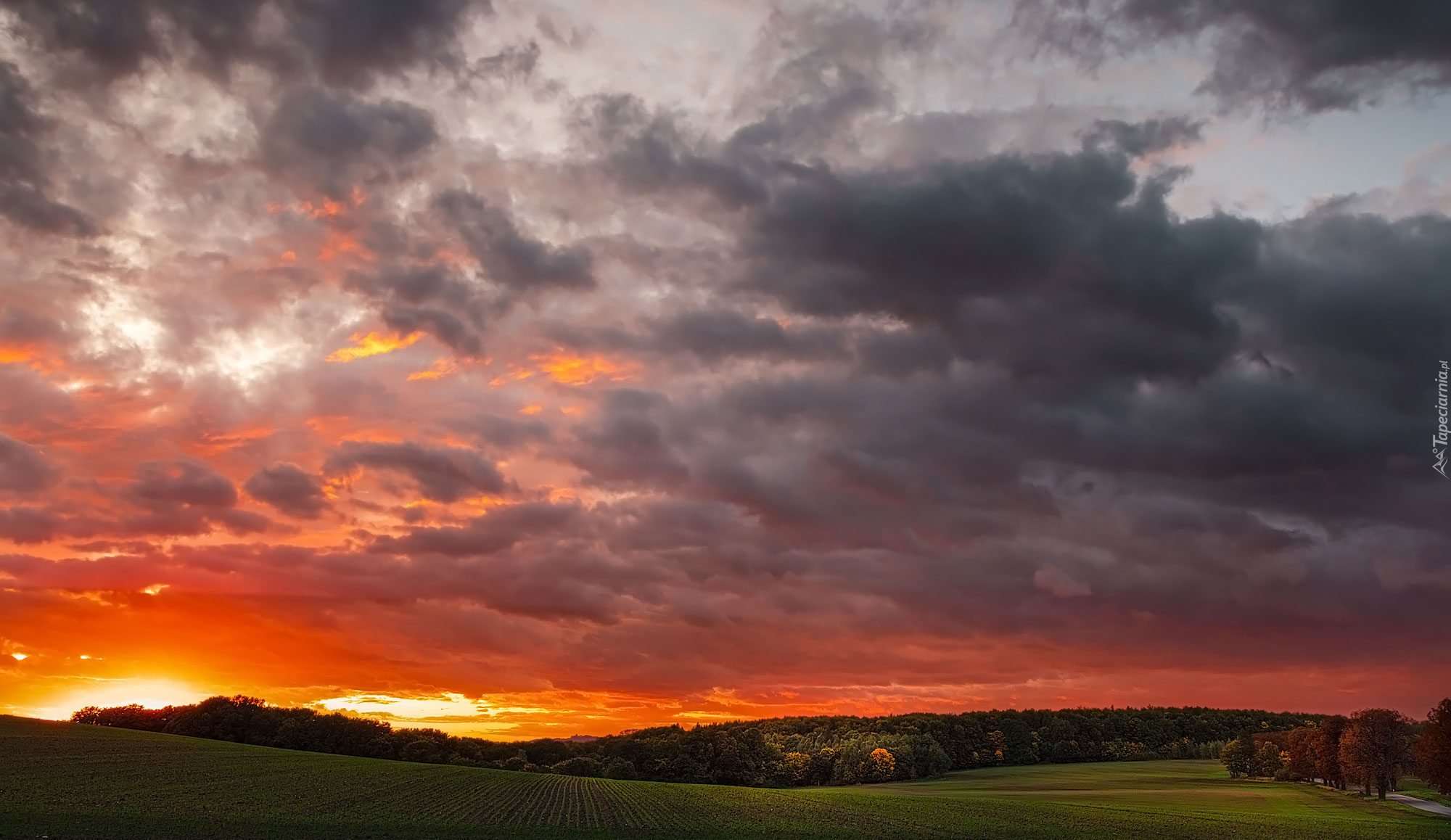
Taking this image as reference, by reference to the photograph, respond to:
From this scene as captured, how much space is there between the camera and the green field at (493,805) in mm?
72500

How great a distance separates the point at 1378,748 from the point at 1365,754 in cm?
178

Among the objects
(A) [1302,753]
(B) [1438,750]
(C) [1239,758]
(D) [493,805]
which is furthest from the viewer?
(C) [1239,758]

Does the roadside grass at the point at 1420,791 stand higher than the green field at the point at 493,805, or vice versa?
the green field at the point at 493,805

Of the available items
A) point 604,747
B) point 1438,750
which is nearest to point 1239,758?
point 1438,750

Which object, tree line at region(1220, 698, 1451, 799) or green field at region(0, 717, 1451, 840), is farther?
tree line at region(1220, 698, 1451, 799)

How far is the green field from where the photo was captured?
Result: 238ft

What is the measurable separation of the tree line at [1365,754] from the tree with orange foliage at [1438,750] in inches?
2.9

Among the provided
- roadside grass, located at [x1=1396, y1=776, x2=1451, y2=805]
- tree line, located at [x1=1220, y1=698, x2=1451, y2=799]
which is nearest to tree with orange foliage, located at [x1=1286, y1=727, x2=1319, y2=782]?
tree line, located at [x1=1220, y1=698, x2=1451, y2=799]

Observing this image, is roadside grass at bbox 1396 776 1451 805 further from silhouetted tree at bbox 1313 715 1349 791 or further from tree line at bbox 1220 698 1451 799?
silhouetted tree at bbox 1313 715 1349 791

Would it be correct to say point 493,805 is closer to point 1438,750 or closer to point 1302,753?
point 1438,750

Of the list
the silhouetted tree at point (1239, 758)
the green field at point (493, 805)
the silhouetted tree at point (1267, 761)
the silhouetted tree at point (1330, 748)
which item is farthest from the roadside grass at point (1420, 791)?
the silhouetted tree at point (1239, 758)

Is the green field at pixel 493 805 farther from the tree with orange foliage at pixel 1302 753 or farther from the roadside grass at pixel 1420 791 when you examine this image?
the roadside grass at pixel 1420 791

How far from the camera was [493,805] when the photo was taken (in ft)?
306

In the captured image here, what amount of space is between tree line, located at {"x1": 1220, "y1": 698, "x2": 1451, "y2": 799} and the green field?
172 inches
